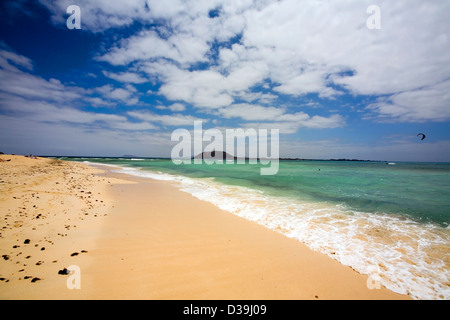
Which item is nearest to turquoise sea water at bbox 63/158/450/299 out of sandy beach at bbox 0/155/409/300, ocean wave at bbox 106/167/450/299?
ocean wave at bbox 106/167/450/299

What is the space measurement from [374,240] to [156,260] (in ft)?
22.2

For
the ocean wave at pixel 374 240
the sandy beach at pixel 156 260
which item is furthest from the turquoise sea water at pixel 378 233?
the sandy beach at pixel 156 260

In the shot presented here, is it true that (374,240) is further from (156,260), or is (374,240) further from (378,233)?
(156,260)

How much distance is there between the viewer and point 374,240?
608 cm

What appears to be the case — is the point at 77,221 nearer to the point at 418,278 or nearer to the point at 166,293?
the point at 166,293

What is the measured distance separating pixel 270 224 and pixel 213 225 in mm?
2255

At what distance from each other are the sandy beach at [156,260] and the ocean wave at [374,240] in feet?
1.98

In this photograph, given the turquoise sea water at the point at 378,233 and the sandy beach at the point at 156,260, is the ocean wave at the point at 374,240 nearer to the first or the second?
the turquoise sea water at the point at 378,233

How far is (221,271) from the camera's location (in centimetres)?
401

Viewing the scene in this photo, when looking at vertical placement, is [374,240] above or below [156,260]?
below

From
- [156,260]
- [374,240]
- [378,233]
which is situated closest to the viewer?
[156,260]

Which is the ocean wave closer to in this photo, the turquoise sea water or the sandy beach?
the turquoise sea water

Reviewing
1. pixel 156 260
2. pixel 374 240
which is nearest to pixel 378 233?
pixel 374 240
